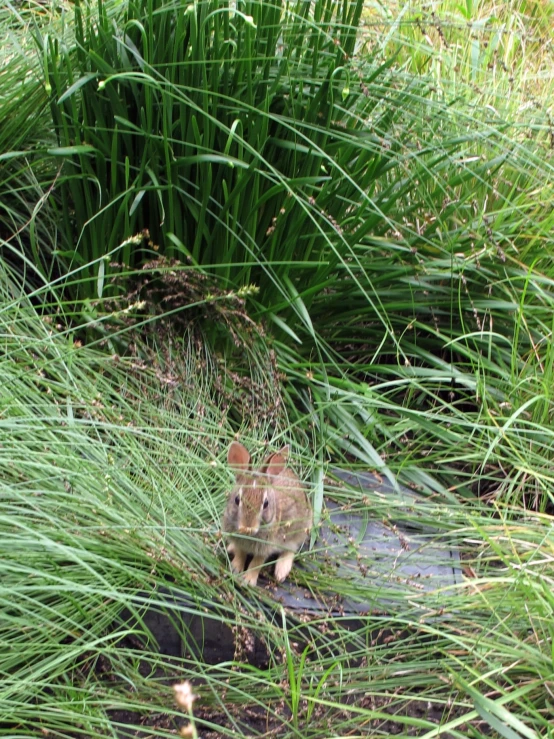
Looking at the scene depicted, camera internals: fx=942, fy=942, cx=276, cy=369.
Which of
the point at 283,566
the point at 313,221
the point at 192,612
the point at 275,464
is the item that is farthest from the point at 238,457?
the point at 313,221

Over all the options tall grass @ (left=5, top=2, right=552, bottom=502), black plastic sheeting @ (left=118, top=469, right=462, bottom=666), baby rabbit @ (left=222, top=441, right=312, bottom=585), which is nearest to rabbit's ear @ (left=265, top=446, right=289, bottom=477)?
baby rabbit @ (left=222, top=441, right=312, bottom=585)

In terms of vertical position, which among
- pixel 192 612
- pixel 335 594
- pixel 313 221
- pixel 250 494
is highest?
pixel 313 221

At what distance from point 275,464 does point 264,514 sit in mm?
152

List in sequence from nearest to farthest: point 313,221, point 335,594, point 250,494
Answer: point 250,494 → point 335,594 → point 313,221

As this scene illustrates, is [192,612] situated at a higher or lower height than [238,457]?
lower

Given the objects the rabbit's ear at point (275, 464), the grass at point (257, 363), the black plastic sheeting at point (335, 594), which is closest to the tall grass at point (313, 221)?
the grass at point (257, 363)

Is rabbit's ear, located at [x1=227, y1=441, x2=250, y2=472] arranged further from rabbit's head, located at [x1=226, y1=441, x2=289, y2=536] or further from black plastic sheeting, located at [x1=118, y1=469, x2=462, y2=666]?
black plastic sheeting, located at [x1=118, y1=469, x2=462, y2=666]

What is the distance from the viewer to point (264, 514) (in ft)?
8.69

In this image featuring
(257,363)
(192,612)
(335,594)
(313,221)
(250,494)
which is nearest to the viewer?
(192,612)

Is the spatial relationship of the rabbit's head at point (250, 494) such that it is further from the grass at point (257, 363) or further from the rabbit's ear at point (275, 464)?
the grass at point (257, 363)

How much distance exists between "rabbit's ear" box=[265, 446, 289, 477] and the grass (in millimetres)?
238

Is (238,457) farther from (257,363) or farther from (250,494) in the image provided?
(257,363)

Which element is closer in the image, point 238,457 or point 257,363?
point 238,457

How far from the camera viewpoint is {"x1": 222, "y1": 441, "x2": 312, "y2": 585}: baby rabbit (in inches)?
102
